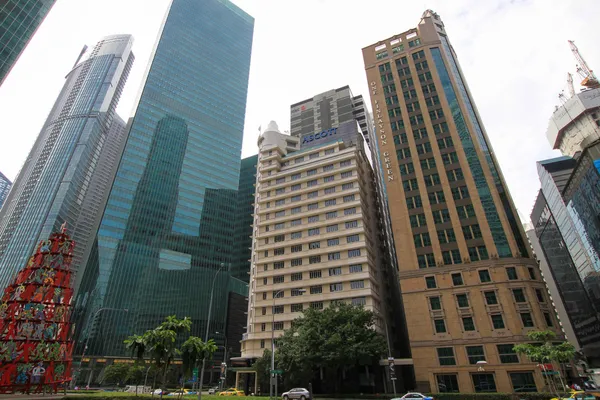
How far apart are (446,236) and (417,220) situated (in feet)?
18.5

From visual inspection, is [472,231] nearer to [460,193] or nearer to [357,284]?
[460,193]

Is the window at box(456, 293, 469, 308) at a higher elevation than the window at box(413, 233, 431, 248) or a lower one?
lower

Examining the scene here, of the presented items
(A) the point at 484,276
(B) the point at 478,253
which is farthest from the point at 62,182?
(A) the point at 484,276

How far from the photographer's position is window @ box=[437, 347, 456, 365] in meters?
49.9

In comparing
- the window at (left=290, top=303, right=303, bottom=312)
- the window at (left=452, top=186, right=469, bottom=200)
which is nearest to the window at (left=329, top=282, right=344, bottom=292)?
the window at (left=290, top=303, right=303, bottom=312)

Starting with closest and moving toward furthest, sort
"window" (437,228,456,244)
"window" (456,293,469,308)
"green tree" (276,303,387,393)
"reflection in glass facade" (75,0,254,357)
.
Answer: "green tree" (276,303,387,393)
"window" (456,293,469,308)
"window" (437,228,456,244)
"reflection in glass facade" (75,0,254,357)

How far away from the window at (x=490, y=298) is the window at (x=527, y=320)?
3782 mm

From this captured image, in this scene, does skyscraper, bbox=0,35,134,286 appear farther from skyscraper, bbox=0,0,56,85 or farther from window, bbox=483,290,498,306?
window, bbox=483,290,498,306

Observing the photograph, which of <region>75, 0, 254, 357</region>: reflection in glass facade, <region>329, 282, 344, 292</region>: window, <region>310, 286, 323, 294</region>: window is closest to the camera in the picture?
<region>329, 282, 344, 292</region>: window

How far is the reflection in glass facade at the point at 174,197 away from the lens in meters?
102

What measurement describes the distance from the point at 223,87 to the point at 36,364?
142 m

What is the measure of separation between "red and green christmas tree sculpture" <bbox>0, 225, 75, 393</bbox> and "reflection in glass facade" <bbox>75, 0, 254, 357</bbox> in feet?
166

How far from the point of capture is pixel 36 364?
32.8 meters

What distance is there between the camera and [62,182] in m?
162
